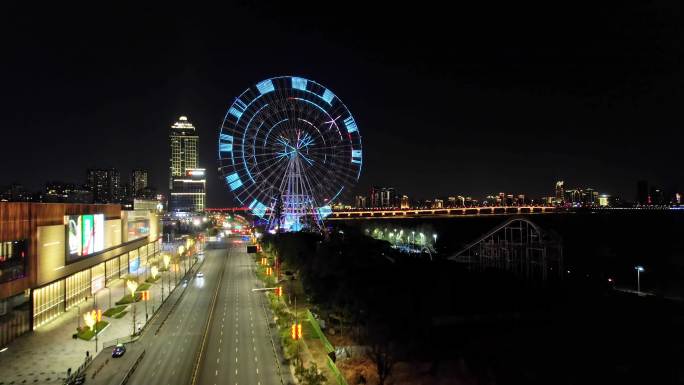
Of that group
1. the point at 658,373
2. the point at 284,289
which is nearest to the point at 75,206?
the point at 284,289

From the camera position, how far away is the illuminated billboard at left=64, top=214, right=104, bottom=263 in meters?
40.7

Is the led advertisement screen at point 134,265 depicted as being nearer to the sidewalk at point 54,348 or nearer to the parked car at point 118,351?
the sidewalk at point 54,348

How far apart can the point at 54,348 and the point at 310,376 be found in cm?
1721

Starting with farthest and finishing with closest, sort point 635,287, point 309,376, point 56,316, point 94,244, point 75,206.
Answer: point 635,287 → point 94,244 → point 75,206 → point 56,316 → point 309,376

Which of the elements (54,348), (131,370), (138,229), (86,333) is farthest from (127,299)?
(138,229)

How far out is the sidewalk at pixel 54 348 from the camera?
85.2ft

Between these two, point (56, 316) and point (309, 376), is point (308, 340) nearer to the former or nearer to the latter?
point (309, 376)

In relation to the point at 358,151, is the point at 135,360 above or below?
below

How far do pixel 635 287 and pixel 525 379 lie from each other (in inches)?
1651

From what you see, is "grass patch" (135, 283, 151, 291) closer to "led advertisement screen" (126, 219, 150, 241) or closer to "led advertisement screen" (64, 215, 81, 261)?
"led advertisement screen" (64, 215, 81, 261)

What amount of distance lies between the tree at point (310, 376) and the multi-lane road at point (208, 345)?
113 cm

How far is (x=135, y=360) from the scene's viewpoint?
2803 cm

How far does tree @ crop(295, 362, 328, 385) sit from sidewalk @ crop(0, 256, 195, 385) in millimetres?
12008

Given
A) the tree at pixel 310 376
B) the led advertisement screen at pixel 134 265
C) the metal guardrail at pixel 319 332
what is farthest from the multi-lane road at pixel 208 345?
the led advertisement screen at pixel 134 265
